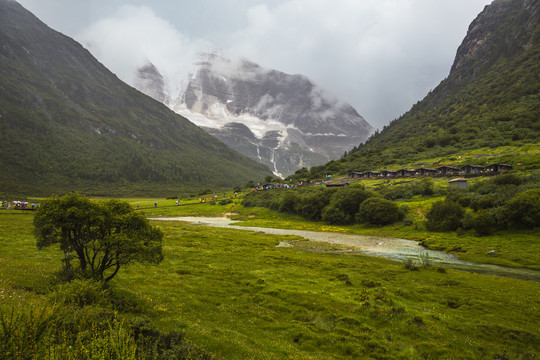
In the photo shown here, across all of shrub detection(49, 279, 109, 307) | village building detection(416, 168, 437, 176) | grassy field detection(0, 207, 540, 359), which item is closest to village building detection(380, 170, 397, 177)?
village building detection(416, 168, 437, 176)

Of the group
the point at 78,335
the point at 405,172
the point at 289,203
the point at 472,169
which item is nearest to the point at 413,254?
the point at 78,335

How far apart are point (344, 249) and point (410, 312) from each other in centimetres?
2950

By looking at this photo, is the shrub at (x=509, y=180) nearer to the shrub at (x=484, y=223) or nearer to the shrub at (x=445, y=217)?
the shrub at (x=445, y=217)

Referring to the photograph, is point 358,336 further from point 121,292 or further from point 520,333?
point 121,292

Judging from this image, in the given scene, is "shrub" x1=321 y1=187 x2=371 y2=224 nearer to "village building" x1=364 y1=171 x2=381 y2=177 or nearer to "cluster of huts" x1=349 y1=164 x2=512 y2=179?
"cluster of huts" x1=349 y1=164 x2=512 y2=179

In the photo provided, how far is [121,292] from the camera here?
18219 millimetres

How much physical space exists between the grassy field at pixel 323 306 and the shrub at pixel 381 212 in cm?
3806

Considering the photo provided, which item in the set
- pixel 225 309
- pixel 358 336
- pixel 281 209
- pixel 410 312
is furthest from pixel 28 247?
pixel 281 209

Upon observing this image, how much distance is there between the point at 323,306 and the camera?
21.0m

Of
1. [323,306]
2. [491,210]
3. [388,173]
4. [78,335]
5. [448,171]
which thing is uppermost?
[388,173]

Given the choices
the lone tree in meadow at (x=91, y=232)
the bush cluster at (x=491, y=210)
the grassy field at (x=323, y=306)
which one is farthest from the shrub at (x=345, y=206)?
the lone tree in meadow at (x=91, y=232)

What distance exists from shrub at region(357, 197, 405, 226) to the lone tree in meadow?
206ft

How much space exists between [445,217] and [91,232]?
65.1 metres

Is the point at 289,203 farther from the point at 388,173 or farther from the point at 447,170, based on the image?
the point at 447,170
